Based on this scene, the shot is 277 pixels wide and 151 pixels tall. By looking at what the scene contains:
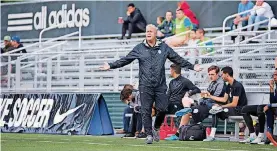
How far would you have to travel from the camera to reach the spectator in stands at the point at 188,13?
25.7 meters

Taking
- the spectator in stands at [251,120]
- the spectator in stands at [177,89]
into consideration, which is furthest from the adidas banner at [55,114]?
the spectator in stands at [251,120]

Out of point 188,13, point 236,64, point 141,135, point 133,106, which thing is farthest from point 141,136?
point 188,13

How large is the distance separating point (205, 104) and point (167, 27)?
718 cm

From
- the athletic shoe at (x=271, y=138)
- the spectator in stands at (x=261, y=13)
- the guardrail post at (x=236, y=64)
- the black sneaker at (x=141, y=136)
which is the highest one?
the spectator in stands at (x=261, y=13)

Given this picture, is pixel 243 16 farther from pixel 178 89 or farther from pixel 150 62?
pixel 150 62

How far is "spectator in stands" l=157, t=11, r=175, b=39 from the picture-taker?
1017 inches

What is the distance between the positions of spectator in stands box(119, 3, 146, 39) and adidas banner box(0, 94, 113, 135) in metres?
5.15

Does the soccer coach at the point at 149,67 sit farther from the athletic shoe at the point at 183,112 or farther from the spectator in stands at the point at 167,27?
the spectator in stands at the point at 167,27

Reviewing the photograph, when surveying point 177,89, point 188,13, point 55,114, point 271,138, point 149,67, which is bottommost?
point 271,138

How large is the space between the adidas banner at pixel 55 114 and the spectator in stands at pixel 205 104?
272cm

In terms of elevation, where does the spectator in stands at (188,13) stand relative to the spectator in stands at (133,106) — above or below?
above

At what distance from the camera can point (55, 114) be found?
2236cm

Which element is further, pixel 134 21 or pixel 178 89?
pixel 134 21

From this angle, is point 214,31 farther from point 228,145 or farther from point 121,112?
point 228,145
